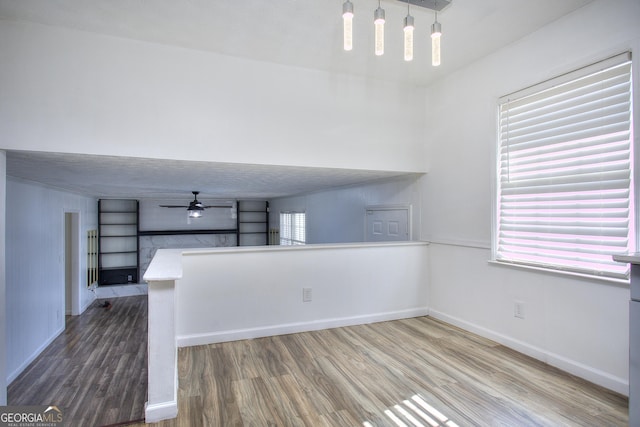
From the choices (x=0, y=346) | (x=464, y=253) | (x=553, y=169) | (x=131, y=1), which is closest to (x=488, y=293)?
(x=464, y=253)

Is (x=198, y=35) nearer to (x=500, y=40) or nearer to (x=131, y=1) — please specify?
(x=131, y=1)

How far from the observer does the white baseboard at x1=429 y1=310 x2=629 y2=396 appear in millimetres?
2211

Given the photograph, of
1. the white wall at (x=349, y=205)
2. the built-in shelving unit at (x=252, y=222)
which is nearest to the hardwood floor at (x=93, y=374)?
the white wall at (x=349, y=205)

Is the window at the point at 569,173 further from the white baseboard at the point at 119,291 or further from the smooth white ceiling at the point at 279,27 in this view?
the white baseboard at the point at 119,291

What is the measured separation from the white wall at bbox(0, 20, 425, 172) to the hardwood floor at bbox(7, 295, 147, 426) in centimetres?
192

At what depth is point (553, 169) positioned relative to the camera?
2.62 m

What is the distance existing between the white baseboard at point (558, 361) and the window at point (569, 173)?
69 cm

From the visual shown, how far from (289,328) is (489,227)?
2.20m

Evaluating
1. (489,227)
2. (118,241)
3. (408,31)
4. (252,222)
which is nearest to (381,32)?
(408,31)

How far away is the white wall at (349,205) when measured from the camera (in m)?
4.19

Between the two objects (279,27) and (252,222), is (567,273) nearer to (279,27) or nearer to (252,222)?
(279,27)

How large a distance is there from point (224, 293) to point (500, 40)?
3363mm

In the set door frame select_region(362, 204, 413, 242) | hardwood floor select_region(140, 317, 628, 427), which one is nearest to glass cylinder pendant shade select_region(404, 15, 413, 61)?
hardwood floor select_region(140, 317, 628, 427)

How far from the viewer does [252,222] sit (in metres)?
10.2
